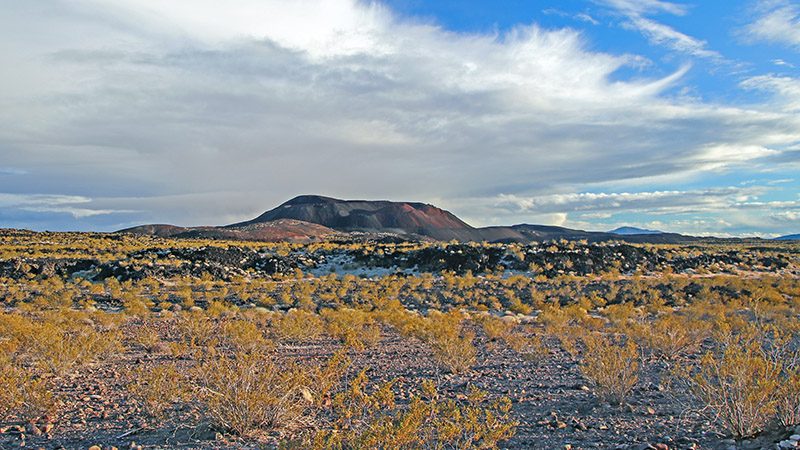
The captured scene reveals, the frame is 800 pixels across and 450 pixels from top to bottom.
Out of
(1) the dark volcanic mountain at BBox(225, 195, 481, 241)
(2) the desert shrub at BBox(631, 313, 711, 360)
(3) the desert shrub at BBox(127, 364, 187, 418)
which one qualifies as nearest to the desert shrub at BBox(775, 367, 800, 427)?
(2) the desert shrub at BBox(631, 313, 711, 360)

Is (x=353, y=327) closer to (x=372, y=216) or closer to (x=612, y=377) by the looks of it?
(x=612, y=377)

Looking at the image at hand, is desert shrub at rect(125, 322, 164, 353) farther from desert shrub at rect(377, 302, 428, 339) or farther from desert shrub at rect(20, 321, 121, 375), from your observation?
desert shrub at rect(377, 302, 428, 339)

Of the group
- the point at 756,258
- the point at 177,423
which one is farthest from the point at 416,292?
the point at 756,258

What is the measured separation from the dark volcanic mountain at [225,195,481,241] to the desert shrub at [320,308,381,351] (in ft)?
406

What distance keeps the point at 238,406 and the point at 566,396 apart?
203 inches

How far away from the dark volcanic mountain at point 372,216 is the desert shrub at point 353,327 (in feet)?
406

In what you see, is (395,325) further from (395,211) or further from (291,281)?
(395,211)

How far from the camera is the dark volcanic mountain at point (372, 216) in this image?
15038 centimetres

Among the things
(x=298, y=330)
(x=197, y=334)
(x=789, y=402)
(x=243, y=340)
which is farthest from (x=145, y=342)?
(x=789, y=402)

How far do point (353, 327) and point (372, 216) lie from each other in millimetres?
143047

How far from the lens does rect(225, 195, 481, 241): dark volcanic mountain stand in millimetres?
150375

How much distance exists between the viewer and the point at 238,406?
6.95 metres

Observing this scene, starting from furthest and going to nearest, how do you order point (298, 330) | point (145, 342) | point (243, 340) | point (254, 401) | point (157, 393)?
point (298, 330) → point (145, 342) → point (243, 340) → point (157, 393) → point (254, 401)

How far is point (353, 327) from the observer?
15812mm
